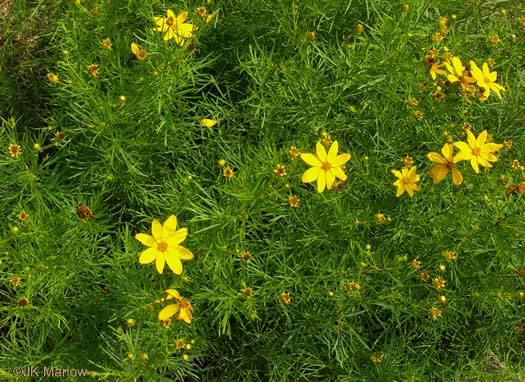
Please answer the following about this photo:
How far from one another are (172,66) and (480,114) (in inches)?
83.0

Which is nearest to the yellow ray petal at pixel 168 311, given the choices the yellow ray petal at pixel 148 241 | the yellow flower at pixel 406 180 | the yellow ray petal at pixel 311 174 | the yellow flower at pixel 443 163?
the yellow ray petal at pixel 148 241

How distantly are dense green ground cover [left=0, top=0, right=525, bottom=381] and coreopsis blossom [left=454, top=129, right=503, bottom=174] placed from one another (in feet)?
0.56

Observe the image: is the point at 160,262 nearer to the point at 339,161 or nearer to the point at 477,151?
the point at 339,161

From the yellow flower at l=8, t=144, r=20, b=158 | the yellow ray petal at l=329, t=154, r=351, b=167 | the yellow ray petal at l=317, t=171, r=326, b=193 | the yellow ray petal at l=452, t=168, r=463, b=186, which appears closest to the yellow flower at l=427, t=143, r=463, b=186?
the yellow ray petal at l=452, t=168, r=463, b=186

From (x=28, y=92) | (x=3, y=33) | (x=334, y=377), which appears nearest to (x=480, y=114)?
(x=334, y=377)

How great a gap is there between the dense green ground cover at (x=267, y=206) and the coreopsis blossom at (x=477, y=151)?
171mm

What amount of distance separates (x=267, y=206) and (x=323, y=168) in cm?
46

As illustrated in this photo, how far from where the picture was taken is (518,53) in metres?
2.93

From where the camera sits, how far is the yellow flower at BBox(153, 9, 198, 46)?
2.23m

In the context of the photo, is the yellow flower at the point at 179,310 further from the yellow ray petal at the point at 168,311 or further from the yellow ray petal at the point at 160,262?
the yellow ray petal at the point at 160,262

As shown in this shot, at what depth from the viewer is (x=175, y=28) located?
2311mm

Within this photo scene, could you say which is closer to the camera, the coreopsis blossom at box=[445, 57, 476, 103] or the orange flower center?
the orange flower center

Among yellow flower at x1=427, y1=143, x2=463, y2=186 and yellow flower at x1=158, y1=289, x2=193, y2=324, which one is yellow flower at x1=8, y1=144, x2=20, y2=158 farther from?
yellow flower at x1=427, y1=143, x2=463, y2=186

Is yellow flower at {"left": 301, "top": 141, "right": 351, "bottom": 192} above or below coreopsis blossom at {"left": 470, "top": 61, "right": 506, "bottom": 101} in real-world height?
below
